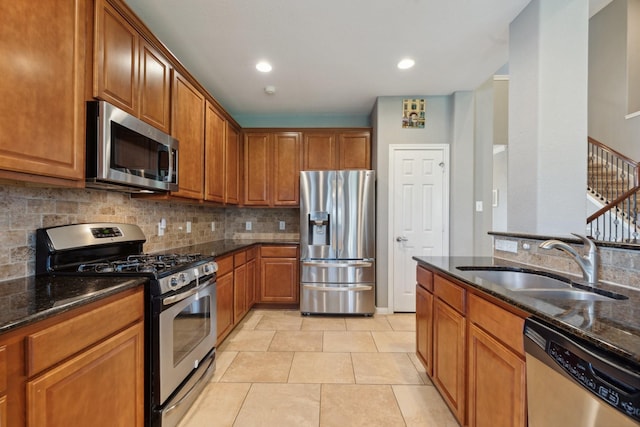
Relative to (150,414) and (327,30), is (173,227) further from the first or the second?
(327,30)

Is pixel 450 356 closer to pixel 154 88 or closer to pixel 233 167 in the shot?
pixel 154 88

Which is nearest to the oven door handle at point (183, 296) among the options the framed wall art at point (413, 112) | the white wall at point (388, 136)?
the white wall at point (388, 136)

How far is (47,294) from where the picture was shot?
1.11 metres

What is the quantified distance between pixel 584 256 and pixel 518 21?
1.77 metres

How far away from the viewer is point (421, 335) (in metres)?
2.09

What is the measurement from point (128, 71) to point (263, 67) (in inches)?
54.4

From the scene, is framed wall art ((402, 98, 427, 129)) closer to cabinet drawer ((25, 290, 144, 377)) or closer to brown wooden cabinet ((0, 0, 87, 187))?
brown wooden cabinet ((0, 0, 87, 187))

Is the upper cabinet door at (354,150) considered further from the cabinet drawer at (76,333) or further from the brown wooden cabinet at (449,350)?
the cabinet drawer at (76,333)

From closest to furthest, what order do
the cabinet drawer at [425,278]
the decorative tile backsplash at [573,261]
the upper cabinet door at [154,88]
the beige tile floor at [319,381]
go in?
the decorative tile backsplash at [573,261]
the beige tile floor at [319,381]
the upper cabinet door at [154,88]
the cabinet drawer at [425,278]

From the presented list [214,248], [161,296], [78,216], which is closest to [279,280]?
[214,248]

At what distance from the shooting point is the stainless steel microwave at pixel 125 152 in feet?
4.61

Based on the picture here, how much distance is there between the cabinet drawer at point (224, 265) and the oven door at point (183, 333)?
33 centimetres

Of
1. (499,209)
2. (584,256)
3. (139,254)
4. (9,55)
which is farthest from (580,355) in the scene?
(499,209)

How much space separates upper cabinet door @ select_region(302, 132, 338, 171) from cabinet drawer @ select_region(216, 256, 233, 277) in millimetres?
1639
